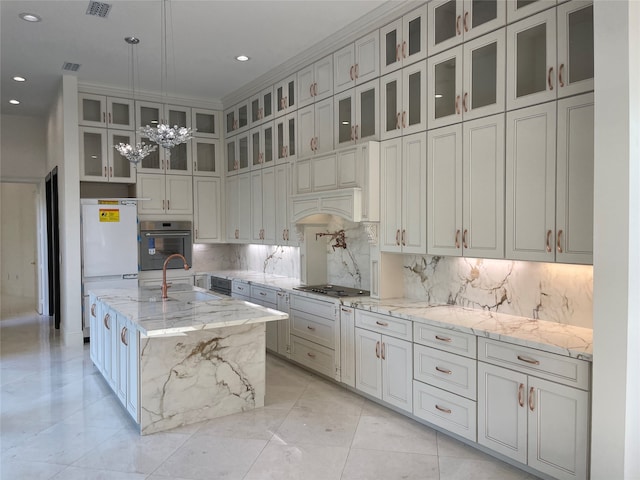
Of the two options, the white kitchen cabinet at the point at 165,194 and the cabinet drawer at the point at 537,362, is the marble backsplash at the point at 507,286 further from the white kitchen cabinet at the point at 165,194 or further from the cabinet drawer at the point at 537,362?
the white kitchen cabinet at the point at 165,194

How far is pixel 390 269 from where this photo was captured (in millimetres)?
4156

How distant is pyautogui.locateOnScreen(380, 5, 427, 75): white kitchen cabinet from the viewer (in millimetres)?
3667

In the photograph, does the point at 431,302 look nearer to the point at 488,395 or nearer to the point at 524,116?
the point at 488,395

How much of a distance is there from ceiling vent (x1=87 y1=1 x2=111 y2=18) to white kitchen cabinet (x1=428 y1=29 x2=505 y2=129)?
2.71m

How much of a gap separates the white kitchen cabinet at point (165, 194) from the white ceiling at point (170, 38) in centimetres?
122

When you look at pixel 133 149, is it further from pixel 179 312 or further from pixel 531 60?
pixel 531 60

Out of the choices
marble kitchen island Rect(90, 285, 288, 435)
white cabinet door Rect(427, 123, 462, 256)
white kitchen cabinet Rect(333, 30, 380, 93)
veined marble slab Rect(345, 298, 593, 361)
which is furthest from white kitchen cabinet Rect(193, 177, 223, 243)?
white cabinet door Rect(427, 123, 462, 256)

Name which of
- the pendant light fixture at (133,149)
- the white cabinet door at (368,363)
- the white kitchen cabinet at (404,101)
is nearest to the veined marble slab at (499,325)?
the white cabinet door at (368,363)

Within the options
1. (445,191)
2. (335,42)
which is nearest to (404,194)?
(445,191)

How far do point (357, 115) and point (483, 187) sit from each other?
154cm

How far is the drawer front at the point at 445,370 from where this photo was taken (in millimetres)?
3051

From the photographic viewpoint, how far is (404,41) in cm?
383

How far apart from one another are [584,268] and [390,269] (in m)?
1.57

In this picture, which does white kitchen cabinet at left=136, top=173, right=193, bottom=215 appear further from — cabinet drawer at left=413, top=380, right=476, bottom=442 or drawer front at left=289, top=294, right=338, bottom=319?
cabinet drawer at left=413, top=380, right=476, bottom=442
